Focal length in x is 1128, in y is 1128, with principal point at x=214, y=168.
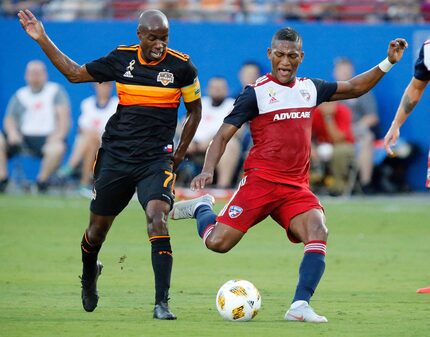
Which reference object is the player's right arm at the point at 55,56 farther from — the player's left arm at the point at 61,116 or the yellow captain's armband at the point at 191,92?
the player's left arm at the point at 61,116

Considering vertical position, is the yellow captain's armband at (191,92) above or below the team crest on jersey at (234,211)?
above

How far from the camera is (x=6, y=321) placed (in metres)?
9.13

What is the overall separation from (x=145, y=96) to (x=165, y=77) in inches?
9.5

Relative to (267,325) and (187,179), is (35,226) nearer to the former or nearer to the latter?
(187,179)

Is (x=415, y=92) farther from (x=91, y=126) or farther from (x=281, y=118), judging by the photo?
(x=91, y=126)

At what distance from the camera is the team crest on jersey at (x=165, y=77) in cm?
982

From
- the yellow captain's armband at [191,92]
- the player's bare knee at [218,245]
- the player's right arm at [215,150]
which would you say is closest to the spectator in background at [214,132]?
the yellow captain's armband at [191,92]

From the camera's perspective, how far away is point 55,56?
9.89 metres

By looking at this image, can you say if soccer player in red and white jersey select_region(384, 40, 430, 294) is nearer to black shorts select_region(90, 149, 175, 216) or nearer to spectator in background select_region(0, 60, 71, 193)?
black shorts select_region(90, 149, 175, 216)

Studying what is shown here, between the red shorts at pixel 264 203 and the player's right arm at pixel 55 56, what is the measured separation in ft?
5.56

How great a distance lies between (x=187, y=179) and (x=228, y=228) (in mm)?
12287

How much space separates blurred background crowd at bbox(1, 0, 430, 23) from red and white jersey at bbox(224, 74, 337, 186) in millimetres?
13543

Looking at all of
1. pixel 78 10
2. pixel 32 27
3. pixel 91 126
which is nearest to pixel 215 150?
pixel 32 27

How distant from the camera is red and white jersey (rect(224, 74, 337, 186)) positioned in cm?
977
